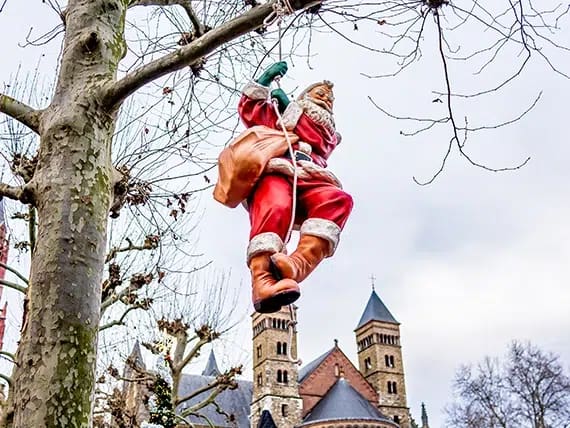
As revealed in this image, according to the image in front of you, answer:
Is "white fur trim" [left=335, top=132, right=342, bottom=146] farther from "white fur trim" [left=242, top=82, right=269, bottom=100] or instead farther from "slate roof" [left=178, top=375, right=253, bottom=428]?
"slate roof" [left=178, top=375, right=253, bottom=428]

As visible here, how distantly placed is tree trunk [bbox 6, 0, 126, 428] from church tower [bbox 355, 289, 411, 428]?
3213 centimetres

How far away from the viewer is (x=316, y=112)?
7.82 ft

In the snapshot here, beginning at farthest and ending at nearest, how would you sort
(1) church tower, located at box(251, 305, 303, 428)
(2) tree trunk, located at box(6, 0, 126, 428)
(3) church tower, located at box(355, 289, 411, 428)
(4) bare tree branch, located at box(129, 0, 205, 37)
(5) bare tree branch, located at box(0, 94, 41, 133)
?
(3) church tower, located at box(355, 289, 411, 428)
(1) church tower, located at box(251, 305, 303, 428)
(4) bare tree branch, located at box(129, 0, 205, 37)
(5) bare tree branch, located at box(0, 94, 41, 133)
(2) tree trunk, located at box(6, 0, 126, 428)

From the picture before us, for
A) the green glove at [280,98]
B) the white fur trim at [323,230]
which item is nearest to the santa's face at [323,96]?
the green glove at [280,98]

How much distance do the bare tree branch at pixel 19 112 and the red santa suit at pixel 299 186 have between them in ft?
2.93

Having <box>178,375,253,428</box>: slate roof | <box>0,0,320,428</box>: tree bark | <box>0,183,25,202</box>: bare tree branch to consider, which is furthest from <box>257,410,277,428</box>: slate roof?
<box>0,0,320,428</box>: tree bark

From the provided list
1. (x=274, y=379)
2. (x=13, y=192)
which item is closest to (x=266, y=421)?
(x=274, y=379)

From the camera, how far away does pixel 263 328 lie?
31.8 meters

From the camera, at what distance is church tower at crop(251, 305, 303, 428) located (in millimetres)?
29656

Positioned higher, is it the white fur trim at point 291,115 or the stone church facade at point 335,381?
the stone church facade at point 335,381

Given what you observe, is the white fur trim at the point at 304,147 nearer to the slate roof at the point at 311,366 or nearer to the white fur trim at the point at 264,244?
the white fur trim at the point at 264,244

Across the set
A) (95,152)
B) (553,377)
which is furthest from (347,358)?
(95,152)

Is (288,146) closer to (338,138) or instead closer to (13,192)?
(338,138)

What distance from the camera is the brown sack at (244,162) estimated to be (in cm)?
206
